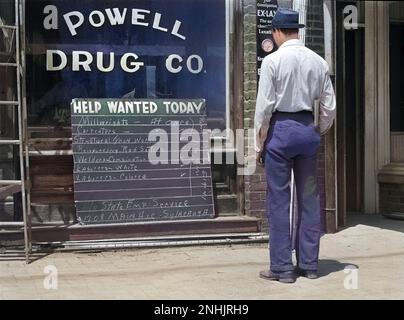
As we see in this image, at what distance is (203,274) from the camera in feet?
18.8

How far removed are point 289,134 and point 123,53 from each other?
98.7 inches

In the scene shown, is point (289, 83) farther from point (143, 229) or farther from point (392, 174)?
point (392, 174)

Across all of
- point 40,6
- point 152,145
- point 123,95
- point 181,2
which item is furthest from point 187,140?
point 40,6

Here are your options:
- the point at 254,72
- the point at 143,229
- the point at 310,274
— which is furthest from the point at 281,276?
the point at 254,72

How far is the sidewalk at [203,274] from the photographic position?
5090 mm

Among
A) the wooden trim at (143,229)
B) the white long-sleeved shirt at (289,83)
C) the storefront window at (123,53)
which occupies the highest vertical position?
the storefront window at (123,53)

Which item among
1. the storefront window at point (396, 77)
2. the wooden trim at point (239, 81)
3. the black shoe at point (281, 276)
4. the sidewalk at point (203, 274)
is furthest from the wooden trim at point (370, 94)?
the black shoe at point (281, 276)

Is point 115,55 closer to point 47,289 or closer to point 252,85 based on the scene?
point 252,85

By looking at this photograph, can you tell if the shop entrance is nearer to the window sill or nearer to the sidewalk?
the window sill

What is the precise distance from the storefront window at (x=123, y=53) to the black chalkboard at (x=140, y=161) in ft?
Answer: 0.62

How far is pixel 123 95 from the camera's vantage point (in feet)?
23.0

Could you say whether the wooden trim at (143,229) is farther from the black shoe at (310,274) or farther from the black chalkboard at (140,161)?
the black shoe at (310,274)
